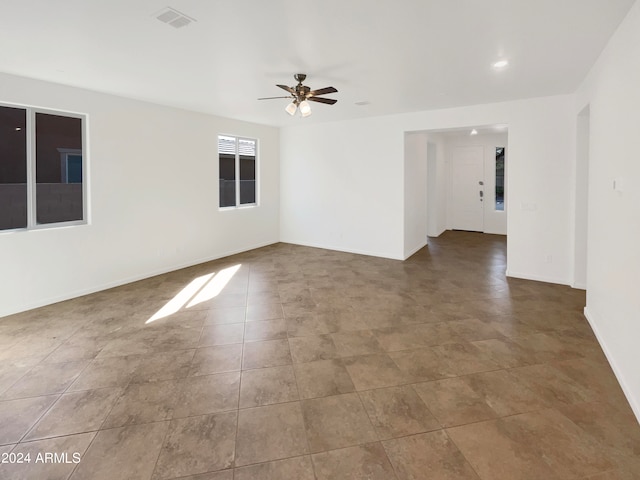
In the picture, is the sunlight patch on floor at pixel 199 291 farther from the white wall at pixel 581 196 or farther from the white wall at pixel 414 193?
the white wall at pixel 581 196

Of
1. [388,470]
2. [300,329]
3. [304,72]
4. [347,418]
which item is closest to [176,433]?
[347,418]

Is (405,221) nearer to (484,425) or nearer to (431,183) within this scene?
(431,183)

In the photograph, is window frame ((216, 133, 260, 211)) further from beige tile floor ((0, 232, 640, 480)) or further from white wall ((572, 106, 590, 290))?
white wall ((572, 106, 590, 290))

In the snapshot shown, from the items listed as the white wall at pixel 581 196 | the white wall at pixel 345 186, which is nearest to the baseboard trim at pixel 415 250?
the white wall at pixel 345 186

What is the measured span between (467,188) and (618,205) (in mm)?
7586

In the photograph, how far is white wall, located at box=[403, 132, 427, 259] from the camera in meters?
6.37

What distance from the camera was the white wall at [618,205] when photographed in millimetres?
2244

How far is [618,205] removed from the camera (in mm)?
2578

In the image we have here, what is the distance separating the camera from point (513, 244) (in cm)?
521

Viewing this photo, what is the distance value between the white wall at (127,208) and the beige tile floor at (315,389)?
0.51 meters

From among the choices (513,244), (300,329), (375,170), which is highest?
(375,170)

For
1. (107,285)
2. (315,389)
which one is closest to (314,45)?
(315,389)

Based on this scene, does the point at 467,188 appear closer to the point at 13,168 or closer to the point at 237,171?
the point at 237,171

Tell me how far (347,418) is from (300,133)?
6419 millimetres
